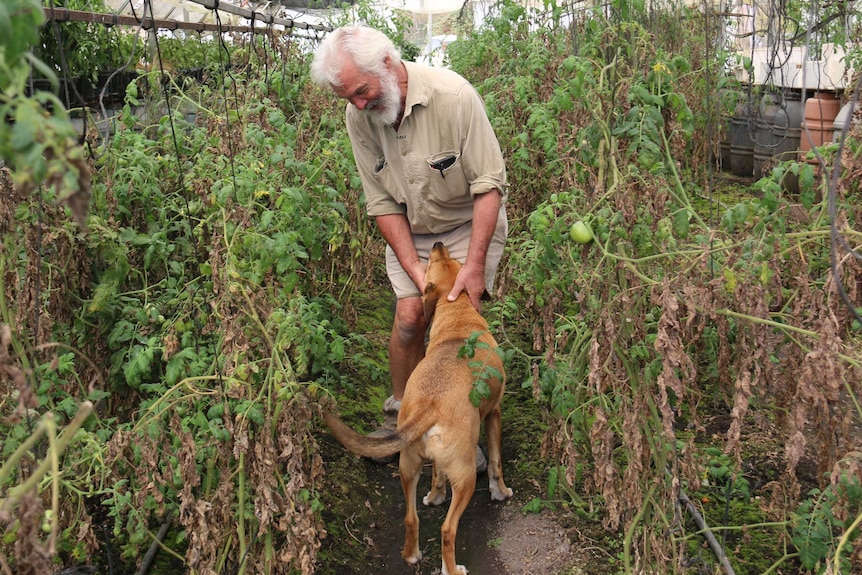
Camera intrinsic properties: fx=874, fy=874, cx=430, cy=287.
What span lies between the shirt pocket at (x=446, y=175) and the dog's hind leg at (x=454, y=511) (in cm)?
139

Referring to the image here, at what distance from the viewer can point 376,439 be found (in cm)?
320

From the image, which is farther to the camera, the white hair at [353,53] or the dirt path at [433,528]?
the white hair at [353,53]

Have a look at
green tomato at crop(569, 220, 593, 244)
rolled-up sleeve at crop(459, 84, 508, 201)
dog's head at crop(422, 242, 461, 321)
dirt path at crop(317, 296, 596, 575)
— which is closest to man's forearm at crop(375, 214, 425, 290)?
dog's head at crop(422, 242, 461, 321)

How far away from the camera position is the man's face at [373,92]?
149 inches

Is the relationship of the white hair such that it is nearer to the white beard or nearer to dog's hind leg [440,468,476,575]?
the white beard

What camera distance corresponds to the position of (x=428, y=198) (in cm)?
418

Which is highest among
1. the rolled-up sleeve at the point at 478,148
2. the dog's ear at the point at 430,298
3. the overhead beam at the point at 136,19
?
the overhead beam at the point at 136,19

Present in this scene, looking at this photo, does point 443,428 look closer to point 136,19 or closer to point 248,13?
point 136,19

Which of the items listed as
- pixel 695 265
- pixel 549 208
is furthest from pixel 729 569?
pixel 549 208

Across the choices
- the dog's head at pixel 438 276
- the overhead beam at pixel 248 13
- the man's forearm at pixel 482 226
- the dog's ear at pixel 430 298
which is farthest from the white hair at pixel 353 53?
the dog's ear at pixel 430 298

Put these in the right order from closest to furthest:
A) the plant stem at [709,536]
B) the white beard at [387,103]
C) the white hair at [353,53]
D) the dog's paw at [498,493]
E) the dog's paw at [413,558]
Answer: the plant stem at [709,536], the dog's paw at [413,558], the white hair at [353,53], the white beard at [387,103], the dog's paw at [498,493]

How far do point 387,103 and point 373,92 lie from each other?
0.09m

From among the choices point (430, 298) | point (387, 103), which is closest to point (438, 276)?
point (430, 298)

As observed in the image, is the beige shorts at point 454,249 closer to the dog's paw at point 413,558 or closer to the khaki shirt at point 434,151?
the khaki shirt at point 434,151
